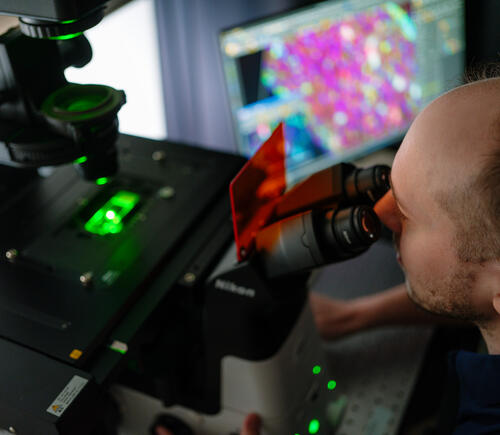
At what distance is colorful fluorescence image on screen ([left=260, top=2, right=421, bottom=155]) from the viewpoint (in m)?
1.31

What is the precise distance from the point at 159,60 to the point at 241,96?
0.49 m

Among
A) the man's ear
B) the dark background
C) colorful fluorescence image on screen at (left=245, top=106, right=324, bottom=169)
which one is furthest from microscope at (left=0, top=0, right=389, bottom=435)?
the dark background

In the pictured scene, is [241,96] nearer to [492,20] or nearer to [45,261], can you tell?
[45,261]

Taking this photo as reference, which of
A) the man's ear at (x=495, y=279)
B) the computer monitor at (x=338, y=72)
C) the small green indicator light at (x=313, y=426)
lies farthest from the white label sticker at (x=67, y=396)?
the computer monitor at (x=338, y=72)

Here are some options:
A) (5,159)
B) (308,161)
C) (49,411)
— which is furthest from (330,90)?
(49,411)

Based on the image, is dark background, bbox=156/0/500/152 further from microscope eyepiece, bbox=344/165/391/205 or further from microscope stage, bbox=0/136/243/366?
microscope eyepiece, bbox=344/165/391/205

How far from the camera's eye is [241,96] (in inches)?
50.8

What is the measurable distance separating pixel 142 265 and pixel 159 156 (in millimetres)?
257

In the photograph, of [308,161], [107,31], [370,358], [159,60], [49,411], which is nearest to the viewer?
[49,411]

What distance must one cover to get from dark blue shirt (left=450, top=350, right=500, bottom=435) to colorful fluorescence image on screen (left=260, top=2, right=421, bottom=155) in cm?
70

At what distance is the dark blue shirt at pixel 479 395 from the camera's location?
2.59 feet

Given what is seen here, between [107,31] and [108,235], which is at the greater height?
[107,31]

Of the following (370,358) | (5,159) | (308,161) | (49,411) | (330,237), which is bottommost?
(370,358)

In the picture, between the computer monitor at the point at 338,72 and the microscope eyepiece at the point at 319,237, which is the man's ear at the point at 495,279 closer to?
the microscope eyepiece at the point at 319,237
